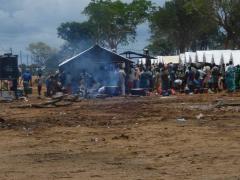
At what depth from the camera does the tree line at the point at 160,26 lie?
6031 centimetres

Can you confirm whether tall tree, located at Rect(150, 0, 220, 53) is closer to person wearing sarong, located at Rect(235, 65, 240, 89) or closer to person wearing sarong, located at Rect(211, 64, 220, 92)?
person wearing sarong, located at Rect(211, 64, 220, 92)

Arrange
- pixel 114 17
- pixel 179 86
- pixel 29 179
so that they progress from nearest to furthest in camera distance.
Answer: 1. pixel 29 179
2. pixel 179 86
3. pixel 114 17

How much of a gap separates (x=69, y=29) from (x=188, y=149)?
93.7 metres

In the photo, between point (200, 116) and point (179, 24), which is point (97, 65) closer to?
point (200, 116)

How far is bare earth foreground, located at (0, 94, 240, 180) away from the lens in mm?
10812

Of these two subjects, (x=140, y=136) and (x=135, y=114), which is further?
(x=135, y=114)

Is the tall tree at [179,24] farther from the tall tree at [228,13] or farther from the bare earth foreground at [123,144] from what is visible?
the bare earth foreground at [123,144]

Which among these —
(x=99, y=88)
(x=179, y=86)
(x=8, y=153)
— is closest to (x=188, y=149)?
(x=8, y=153)

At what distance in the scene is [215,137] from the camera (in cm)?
1523

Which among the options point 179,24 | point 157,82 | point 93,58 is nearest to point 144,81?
point 157,82

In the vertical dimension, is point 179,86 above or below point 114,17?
below

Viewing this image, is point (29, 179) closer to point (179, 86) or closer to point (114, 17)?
point (179, 86)

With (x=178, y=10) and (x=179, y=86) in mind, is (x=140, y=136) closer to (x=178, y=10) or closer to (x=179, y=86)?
(x=179, y=86)

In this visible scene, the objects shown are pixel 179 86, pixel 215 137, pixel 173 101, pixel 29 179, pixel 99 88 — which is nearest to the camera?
pixel 29 179
